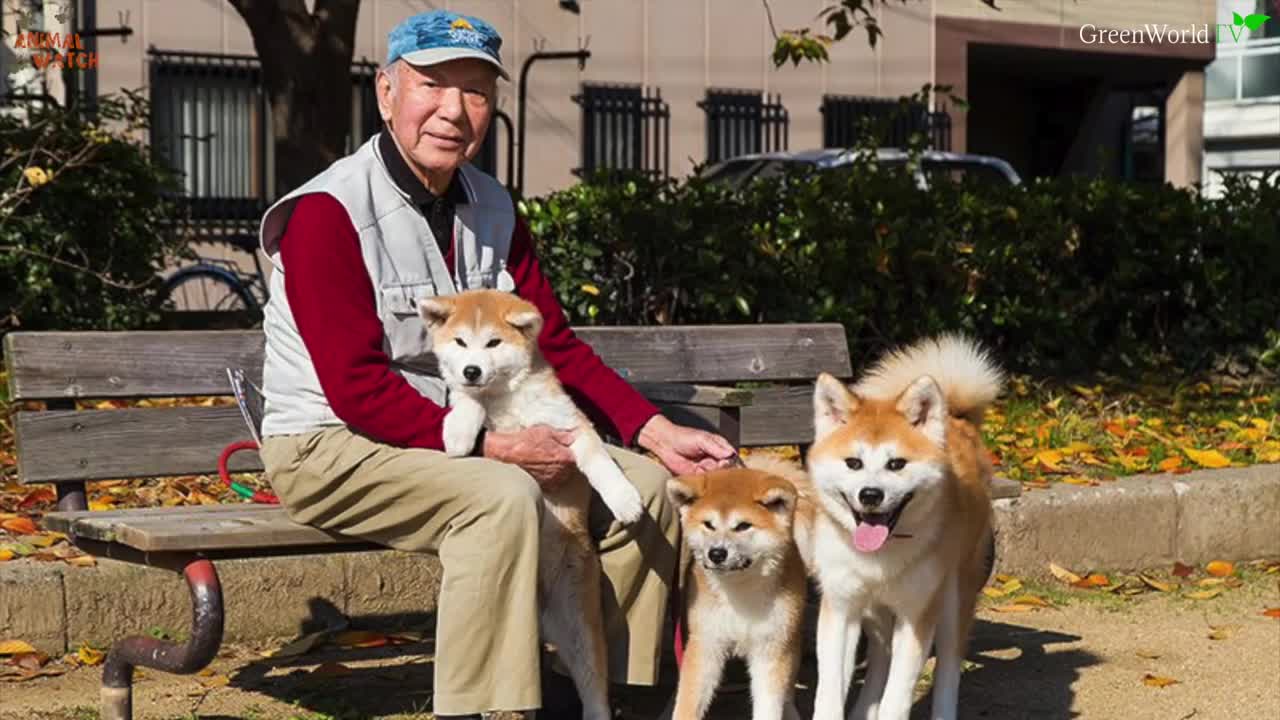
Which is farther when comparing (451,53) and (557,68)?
(557,68)

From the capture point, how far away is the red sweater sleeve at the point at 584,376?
458cm

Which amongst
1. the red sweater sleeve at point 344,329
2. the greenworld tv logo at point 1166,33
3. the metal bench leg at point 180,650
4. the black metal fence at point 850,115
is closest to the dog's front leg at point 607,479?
the red sweater sleeve at point 344,329

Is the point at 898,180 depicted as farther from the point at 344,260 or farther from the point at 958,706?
the point at 344,260

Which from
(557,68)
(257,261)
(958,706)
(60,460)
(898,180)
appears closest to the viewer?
(60,460)

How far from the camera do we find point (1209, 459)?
7.46 meters

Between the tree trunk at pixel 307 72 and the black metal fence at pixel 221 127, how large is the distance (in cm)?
812

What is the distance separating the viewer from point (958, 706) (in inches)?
200

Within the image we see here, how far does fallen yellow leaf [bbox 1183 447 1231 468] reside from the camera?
7434 mm

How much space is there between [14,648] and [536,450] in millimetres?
1843

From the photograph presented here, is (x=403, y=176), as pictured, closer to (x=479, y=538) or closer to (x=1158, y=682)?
(x=479, y=538)

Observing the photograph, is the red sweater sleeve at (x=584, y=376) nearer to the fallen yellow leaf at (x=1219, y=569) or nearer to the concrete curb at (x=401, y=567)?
the concrete curb at (x=401, y=567)

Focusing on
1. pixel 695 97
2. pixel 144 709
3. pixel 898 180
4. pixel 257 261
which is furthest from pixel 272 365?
pixel 695 97

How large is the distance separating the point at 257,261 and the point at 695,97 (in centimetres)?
719

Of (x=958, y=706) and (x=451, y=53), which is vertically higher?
(x=451, y=53)
